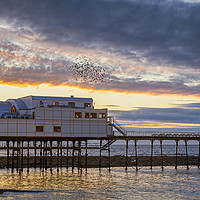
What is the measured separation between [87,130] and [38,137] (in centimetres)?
790

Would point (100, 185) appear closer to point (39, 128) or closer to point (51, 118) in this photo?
point (39, 128)

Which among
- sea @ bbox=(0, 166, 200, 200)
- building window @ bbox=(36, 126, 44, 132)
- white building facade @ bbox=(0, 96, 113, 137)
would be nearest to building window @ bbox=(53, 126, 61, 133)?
white building facade @ bbox=(0, 96, 113, 137)

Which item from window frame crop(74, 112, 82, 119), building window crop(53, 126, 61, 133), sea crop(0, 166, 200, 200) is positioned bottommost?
sea crop(0, 166, 200, 200)

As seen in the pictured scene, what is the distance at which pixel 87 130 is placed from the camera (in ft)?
175

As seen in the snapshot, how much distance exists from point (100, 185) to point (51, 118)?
1296 centimetres

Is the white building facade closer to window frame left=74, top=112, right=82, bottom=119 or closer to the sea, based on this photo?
window frame left=74, top=112, right=82, bottom=119

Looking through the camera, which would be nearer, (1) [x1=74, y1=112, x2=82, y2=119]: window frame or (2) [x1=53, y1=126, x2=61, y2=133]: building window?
(2) [x1=53, y1=126, x2=61, y2=133]: building window

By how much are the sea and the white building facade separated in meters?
6.61

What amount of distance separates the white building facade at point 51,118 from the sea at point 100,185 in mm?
6610

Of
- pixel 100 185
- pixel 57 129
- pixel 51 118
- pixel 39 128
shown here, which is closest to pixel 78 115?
pixel 57 129

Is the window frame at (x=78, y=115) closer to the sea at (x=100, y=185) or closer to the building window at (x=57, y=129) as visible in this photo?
the building window at (x=57, y=129)

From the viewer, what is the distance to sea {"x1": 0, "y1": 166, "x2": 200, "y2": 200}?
126 feet

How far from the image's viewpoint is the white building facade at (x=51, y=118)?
49.3 metres

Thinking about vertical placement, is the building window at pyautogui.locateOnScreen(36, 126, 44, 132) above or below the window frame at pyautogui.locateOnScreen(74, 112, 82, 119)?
below
